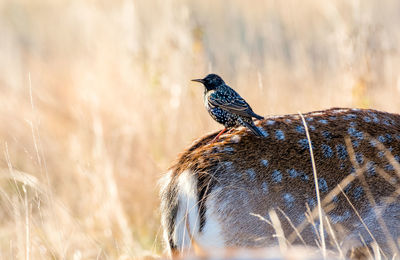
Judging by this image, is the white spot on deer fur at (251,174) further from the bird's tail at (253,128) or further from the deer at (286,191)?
the bird's tail at (253,128)

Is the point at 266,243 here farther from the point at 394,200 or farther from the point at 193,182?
the point at 394,200

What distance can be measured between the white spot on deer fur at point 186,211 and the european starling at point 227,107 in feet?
1.14

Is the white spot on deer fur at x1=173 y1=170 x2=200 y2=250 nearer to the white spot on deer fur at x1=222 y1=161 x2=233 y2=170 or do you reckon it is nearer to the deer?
the deer

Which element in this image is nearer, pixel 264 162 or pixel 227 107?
pixel 264 162

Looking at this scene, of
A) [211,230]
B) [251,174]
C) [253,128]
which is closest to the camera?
[211,230]

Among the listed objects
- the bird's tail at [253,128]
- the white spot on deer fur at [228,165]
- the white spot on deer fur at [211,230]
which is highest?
the bird's tail at [253,128]

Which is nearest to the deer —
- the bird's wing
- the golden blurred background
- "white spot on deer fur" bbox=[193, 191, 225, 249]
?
"white spot on deer fur" bbox=[193, 191, 225, 249]

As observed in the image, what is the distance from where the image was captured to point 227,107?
3.68 m

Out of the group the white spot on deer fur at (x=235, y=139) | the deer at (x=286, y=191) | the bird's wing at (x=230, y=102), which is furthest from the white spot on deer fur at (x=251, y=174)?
the bird's wing at (x=230, y=102)

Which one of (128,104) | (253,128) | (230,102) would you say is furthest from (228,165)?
(128,104)

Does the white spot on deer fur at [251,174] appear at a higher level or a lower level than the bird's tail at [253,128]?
lower

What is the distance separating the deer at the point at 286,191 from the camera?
3.42 meters

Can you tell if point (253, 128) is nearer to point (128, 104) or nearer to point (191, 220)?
point (191, 220)

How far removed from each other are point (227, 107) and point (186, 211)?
63cm
